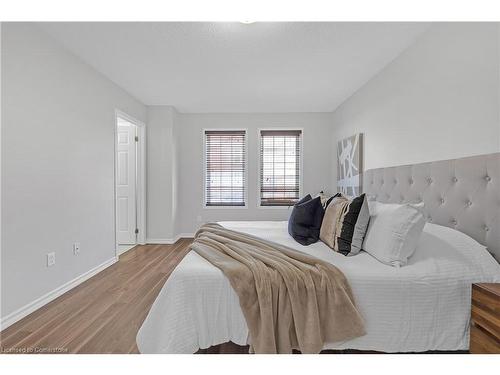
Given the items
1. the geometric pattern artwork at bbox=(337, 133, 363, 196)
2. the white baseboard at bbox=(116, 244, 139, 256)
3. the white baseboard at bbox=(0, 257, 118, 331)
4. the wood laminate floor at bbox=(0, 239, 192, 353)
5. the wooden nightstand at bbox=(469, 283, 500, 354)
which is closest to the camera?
the wooden nightstand at bbox=(469, 283, 500, 354)

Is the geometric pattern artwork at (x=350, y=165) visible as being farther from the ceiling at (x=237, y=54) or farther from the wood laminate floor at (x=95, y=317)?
the wood laminate floor at (x=95, y=317)

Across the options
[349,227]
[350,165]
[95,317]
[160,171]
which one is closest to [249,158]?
[160,171]

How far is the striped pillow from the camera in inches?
73.0

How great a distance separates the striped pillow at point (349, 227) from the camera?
185cm

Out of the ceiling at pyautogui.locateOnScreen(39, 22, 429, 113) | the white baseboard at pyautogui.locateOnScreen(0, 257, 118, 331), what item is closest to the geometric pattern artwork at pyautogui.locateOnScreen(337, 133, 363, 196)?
the ceiling at pyautogui.locateOnScreen(39, 22, 429, 113)

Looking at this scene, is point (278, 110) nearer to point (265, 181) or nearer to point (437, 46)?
point (265, 181)

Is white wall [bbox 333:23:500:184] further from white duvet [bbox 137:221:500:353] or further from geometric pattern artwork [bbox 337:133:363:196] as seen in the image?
white duvet [bbox 137:221:500:353]

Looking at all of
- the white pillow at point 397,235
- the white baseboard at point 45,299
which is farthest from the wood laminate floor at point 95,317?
the white pillow at point 397,235

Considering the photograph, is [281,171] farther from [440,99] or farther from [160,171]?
[440,99]

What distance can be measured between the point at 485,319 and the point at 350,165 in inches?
114

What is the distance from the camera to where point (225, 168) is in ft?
17.2

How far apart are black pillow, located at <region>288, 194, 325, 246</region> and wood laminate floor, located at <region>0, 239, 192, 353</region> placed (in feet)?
4.84
